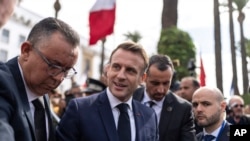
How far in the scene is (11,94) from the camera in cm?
166

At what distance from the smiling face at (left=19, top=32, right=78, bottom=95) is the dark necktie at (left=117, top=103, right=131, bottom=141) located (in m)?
0.63

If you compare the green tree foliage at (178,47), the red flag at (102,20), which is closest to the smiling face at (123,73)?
the red flag at (102,20)

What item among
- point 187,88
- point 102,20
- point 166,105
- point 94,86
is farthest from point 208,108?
point 102,20

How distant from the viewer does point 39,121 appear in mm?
2107

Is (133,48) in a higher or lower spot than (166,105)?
higher

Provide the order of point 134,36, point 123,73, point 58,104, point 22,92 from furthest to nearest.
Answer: point 134,36, point 58,104, point 123,73, point 22,92

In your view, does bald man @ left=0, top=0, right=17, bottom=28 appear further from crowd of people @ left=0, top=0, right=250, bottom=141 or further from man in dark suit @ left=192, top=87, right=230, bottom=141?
man in dark suit @ left=192, top=87, right=230, bottom=141

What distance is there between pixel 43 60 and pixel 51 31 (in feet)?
0.56

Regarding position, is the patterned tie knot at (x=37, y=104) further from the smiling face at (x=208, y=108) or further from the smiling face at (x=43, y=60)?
the smiling face at (x=208, y=108)

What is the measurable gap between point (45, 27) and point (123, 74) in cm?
72

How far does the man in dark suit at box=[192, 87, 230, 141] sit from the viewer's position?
3851 millimetres

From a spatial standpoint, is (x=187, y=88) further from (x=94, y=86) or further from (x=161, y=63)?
(x=161, y=63)

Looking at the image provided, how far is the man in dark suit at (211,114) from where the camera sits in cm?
385

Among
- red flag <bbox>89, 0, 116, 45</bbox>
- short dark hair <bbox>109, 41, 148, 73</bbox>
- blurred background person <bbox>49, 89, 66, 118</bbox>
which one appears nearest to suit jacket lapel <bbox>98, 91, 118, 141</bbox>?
short dark hair <bbox>109, 41, 148, 73</bbox>
